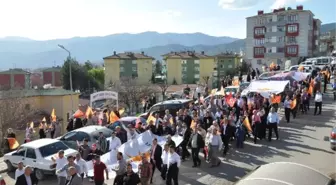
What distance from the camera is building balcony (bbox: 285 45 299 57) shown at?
281 feet

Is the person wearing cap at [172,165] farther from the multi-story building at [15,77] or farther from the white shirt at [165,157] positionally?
the multi-story building at [15,77]

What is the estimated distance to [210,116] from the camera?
17.9 metres

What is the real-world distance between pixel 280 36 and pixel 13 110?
6601 cm

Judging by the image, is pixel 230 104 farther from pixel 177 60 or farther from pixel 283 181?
pixel 177 60

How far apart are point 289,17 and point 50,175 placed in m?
80.7

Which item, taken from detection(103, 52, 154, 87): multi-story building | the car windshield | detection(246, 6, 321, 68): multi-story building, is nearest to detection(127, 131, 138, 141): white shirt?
the car windshield

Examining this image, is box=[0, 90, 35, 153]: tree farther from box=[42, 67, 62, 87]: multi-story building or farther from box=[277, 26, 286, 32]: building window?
box=[42, 67, 62, 87]: multi-story building

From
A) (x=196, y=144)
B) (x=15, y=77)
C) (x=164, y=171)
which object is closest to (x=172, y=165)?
(x=164, y=171)

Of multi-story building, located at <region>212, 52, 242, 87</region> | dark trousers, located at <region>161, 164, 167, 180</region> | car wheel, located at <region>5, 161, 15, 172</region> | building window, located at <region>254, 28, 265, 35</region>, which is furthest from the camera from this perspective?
multi-story building, located at <region>212, 52, 242, 87</region>

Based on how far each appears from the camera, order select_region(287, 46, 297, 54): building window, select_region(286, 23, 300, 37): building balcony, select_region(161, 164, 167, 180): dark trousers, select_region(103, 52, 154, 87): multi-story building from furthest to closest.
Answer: select_region(103, 52, 154, 87): multi-story building
select_region(287, 46, 297, 54): building window
select_region(286, 23, 300, 37): building balcony
select_region(161, 164, 167, 180): dark trousers

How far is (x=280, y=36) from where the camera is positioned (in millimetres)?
87000

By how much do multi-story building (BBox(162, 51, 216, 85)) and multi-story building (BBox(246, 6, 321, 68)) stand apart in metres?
22.9

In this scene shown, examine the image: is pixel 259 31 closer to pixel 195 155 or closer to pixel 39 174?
pixel 195 155

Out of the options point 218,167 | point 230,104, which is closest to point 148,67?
point 230,104
